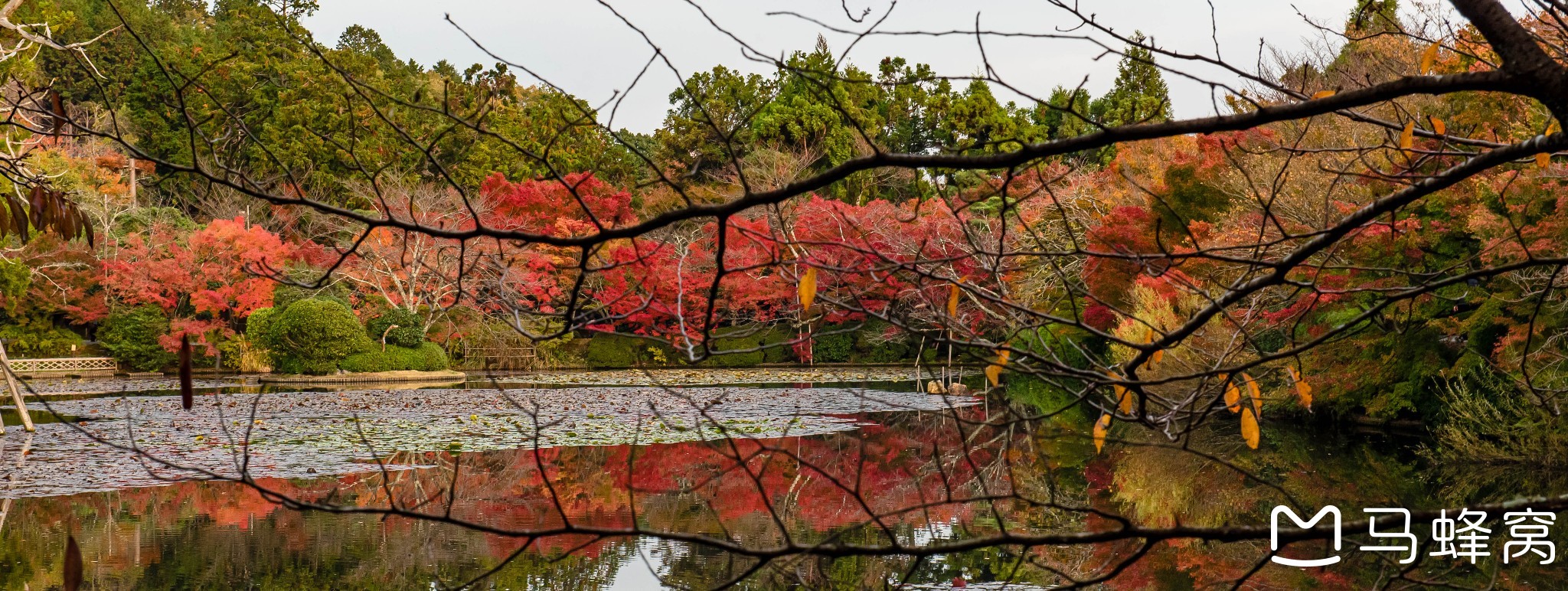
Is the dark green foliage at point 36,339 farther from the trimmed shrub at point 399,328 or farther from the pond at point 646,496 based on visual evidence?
the pond at point 646,496

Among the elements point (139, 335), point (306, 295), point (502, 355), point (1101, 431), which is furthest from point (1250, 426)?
point (139, 335)

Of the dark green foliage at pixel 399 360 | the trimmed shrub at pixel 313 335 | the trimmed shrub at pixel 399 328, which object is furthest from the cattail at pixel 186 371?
the trimmed shrub at pixel 399 328

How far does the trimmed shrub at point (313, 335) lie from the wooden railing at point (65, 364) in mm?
4476

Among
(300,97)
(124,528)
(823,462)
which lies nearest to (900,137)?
(300,97)

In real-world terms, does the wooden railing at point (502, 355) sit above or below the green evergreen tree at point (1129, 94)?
below

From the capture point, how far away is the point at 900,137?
29219 mm

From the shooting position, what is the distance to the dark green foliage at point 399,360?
20641 millimetres

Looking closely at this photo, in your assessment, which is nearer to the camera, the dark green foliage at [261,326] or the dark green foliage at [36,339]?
the dark green foliage at [261,326]

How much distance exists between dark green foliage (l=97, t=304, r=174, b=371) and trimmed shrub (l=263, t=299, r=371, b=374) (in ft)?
11.2

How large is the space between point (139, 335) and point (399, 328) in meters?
5.53

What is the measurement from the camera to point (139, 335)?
2256 cm

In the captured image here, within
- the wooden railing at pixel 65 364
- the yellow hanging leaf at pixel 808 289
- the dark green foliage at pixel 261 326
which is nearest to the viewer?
the yellow hanging leaf at pixel 808 289

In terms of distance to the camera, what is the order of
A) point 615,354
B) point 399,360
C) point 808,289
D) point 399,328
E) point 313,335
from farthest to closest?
point 615,354
point 399,328
point 399,360
point 313,335
point 808,289

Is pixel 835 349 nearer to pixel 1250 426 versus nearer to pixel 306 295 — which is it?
pixel 306 295
